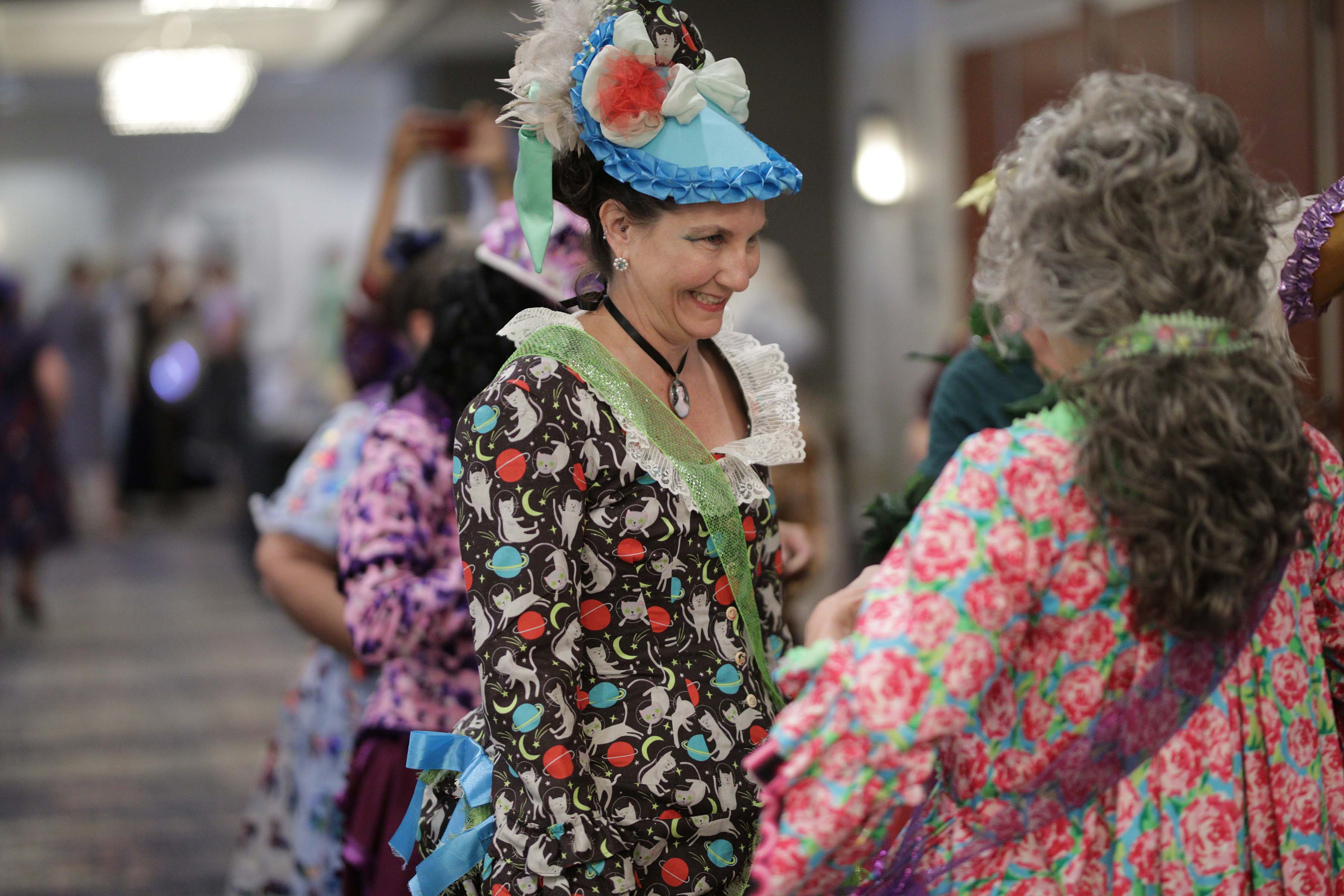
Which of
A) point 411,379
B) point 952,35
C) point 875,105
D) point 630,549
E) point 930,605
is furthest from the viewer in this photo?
point 875,105

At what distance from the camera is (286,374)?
409 inches

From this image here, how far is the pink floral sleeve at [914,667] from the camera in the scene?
111cm

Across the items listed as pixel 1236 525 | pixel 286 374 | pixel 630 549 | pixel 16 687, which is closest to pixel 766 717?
pixel 630 549

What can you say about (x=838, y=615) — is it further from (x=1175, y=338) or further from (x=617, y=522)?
(x=1175, y=338)

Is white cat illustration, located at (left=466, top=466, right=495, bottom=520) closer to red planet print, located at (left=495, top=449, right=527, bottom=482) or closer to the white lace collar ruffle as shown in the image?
red planet print, located at (left=495, top=449, right=527, bottom=482)

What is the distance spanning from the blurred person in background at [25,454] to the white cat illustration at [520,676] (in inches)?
257

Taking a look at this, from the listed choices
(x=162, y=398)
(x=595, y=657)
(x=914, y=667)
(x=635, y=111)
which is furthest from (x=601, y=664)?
(x=162, y=398)

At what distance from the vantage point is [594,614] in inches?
58.9

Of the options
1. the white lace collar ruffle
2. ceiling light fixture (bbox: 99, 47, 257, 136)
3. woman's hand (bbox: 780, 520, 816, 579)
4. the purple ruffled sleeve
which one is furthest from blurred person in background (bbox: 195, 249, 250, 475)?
the purple ruffled sleeve

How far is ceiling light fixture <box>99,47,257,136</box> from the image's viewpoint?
30.5ft

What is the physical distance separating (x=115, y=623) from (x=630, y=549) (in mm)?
6405

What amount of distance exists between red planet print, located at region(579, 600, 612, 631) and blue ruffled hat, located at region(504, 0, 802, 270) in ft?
1.31

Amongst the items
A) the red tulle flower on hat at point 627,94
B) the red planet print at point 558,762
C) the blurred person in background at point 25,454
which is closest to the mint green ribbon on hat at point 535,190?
the red tulle flower on hat at point 627,94

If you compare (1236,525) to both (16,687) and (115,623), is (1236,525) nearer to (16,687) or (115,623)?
(16,687)
